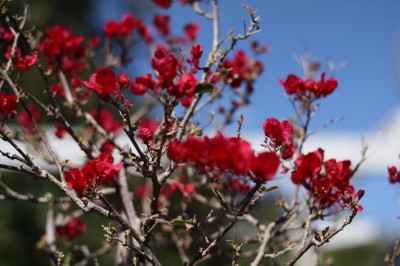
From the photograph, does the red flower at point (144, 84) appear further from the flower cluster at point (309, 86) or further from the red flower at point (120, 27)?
the red flower at point (120, 27)

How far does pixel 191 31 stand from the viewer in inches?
113

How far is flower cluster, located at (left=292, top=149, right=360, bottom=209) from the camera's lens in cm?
122

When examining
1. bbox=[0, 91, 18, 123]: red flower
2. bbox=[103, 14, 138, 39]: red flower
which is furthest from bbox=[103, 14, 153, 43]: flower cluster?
bbox=[0, 91, 18, 123]: red flower

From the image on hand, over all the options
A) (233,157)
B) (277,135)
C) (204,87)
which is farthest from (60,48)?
(233,157)

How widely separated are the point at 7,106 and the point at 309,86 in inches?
42.1

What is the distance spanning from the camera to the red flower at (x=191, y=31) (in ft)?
9.37

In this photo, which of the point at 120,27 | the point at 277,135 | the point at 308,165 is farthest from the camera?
the point at 120,27

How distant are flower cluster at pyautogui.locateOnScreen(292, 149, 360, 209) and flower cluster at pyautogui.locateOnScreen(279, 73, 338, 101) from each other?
1.66 feet

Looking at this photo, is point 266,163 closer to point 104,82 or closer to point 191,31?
point 104,82

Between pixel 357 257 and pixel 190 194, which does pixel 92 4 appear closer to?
pixel 357 257

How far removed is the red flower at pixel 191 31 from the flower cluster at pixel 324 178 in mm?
1753

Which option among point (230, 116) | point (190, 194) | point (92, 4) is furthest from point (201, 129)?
point (92, 4)

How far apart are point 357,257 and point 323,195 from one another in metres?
7.87

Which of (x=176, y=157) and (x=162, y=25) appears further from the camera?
(x=162, y=25)
